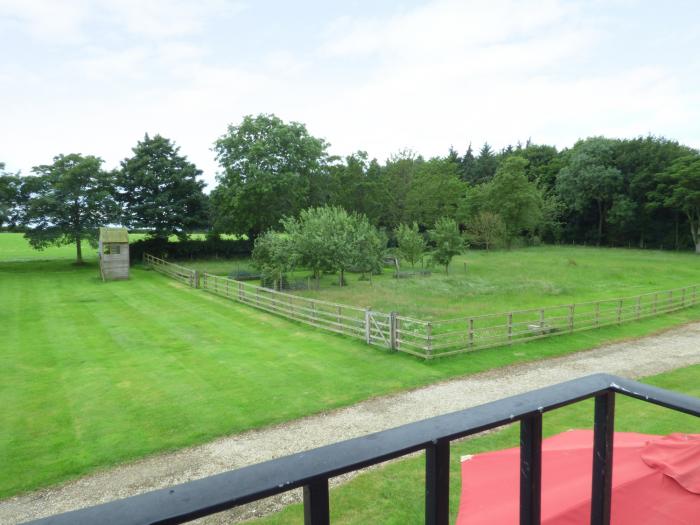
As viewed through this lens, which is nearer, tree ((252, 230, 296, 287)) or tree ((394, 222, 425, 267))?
tree ((252, 230, 296, 287))

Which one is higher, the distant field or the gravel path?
the distant field

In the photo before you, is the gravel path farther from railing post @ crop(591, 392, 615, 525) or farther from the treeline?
the treeline

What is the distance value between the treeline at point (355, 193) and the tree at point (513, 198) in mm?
127

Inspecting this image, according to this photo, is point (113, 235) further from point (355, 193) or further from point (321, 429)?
point (321, 429)

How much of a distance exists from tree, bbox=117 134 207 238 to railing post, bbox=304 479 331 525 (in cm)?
4277

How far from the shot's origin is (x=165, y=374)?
493 inches

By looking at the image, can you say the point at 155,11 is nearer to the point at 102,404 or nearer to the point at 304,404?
the point at 102,404

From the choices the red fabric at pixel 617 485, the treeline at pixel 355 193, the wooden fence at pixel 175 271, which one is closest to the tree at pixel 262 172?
the treeline at pixel 355 193

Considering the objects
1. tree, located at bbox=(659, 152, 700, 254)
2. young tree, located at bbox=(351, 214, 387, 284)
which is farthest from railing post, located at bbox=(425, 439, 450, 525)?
tree, located at bbox=(659, 152, 700, 254)

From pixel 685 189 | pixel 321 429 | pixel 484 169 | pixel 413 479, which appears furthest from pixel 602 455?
pixel 484 169

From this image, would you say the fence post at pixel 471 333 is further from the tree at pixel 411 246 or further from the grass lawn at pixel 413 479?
the tree at pixel 411 246

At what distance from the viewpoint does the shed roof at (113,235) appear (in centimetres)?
3231

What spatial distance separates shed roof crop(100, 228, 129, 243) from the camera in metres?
32.3

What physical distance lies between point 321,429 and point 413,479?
8.70 ft
